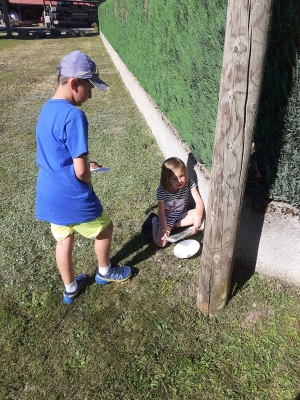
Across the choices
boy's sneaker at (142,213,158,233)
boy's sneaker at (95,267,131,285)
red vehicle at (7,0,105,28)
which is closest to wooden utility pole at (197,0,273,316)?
boy's sneaker at (95,267,131,285)

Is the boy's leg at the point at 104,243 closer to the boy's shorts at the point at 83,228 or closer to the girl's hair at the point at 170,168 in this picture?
the boy's shorts at the point at 83,228

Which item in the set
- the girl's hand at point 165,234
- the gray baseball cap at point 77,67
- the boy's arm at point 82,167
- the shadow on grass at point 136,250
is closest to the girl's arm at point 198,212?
the girl's hand at point 165,234

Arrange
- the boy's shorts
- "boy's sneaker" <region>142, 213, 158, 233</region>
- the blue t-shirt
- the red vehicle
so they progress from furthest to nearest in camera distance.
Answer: the red vehicle < "boy's sneaker" <region>142, 213, 158, 233</region> < the boy's shorts < the blue t-shirt

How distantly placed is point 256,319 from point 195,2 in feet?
9.79

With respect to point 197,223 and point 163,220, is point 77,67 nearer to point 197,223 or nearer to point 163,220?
point 163,220

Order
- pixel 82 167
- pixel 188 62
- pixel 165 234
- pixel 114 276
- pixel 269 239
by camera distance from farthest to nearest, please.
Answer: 1. pixel 188 62
2. pixel 165 234
3. pixel 114 276
4. pixel 269 239
5. pixel 82 167

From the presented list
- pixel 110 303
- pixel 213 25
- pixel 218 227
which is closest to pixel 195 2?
pixel 213 25

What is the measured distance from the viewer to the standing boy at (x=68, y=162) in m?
2.02

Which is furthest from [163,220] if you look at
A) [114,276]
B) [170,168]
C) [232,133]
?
[232,133]

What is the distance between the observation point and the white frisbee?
3.15m

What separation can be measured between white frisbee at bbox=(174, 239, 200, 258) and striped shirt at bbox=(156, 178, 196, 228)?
34 centimetres

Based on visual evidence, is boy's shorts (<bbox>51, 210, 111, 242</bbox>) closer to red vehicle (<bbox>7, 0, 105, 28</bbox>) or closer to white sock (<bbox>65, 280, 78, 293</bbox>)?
white sock (<bbox>65, 280, 78, 293</bbox>)

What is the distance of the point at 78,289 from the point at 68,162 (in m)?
1.23

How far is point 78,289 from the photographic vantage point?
9.33 feet
